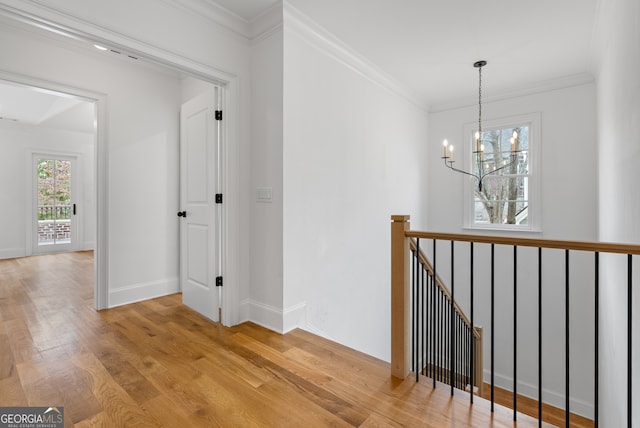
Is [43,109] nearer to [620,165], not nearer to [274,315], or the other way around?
[274,315]

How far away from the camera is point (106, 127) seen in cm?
319

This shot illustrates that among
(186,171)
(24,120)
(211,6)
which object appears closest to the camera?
(211,6)

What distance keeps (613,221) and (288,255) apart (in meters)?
2.68

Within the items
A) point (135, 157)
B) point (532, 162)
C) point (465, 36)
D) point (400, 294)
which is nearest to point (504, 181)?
point (532, 162)

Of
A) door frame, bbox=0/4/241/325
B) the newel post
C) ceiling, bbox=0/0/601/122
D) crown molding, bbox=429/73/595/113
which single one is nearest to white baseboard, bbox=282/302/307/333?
door frame, bbox=0/4/241/325

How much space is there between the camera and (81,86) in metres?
3.04

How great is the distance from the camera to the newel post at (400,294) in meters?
2.02

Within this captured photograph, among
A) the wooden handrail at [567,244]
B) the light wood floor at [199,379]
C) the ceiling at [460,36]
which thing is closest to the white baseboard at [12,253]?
the ceiling at [460,36]

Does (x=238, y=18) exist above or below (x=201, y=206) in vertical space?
above

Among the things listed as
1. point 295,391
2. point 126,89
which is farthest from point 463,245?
point 126,89

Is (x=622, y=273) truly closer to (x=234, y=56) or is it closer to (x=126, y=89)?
(x=234, y=56)

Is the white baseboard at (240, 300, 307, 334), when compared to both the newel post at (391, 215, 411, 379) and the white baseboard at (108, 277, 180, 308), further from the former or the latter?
the white baseboard at (108, 277, 180, 308)

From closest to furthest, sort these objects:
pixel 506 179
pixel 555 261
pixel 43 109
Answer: pixel 555 261
pixel 506 179
pixel 43 109

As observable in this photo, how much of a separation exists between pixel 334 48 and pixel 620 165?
256 cm
